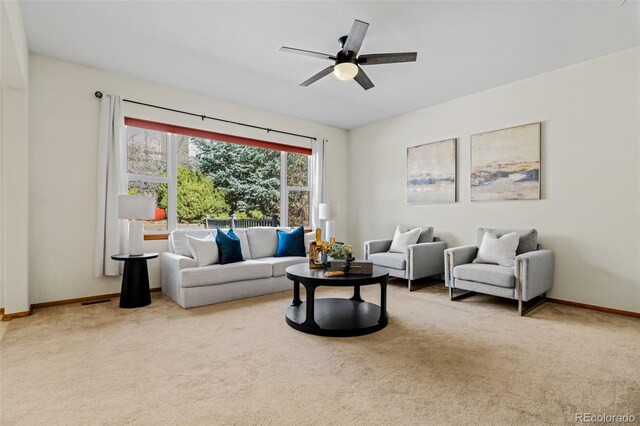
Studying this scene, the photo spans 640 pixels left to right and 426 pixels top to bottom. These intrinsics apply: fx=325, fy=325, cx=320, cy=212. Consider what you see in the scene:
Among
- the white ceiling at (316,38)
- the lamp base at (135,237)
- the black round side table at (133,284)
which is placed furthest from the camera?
the lamp base at (135,237)

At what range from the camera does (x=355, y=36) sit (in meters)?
2.62

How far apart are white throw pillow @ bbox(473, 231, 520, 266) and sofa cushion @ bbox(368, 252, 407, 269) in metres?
0.97

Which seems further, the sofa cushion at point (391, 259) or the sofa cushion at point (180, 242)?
the sofa cushion at point (391, 259)

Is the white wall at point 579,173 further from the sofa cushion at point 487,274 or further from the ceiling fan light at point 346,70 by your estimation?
the ceiling fan light at point 346,70

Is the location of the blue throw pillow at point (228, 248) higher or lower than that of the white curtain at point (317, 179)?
lower

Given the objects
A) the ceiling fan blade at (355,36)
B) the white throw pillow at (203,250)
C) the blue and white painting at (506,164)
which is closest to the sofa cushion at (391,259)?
the blue and white painting at (506,164)

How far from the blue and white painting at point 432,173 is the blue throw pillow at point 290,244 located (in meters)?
1.98

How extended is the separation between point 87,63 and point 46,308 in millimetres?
2785

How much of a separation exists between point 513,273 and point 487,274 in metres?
0.25

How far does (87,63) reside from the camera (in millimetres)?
3754

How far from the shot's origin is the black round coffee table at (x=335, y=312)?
8.99 ft

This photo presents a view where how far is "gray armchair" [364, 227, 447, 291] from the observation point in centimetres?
439

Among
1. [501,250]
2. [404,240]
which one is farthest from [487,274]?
[404,240]

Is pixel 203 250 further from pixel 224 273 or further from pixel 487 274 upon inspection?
pixel 487 274
